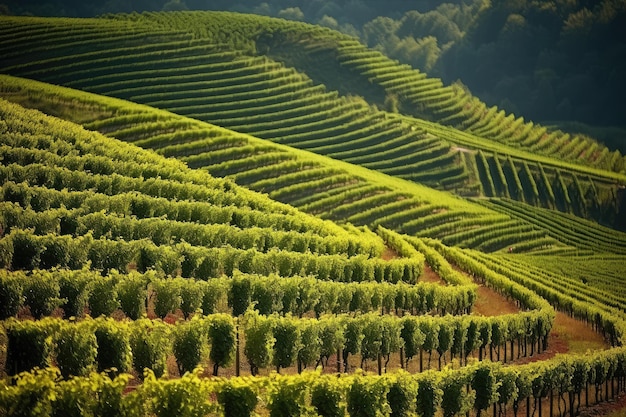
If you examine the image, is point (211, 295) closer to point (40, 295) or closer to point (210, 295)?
point (210, 295)

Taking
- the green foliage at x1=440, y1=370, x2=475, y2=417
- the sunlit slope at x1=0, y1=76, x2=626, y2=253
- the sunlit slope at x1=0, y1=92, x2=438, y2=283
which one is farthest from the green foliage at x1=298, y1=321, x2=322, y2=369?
the sunlit slope at x1=0, y1=76, x2=626, y2=253

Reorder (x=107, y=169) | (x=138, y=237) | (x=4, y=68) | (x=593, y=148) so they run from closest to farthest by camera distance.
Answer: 1. (x=138, y=237)
2. (x=107, y=169)
3. (x=4, y=68)
4. (x=593, y=148)

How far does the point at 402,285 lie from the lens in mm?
40469

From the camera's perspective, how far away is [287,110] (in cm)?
8806

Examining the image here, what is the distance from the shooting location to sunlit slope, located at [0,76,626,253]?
2672 inches

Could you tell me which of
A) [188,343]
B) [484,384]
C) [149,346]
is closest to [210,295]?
[188,343]

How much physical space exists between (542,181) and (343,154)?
Result: 21.6m

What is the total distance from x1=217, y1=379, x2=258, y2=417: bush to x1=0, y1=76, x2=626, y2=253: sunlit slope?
1714 inches

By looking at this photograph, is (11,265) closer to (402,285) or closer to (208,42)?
(402,285)

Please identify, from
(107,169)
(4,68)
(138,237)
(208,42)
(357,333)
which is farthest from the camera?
(208,42)

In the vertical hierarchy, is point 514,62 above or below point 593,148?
above

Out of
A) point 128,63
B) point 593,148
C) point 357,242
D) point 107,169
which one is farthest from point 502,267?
point 593,148

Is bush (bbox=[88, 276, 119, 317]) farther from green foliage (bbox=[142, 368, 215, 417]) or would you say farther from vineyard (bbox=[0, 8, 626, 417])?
green foliage (bbox=[142, 368, 215, 417])

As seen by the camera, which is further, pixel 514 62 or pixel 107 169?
pixel 514 62
